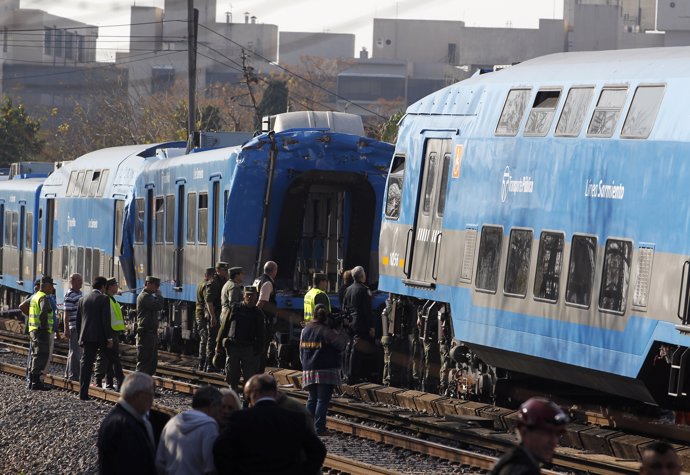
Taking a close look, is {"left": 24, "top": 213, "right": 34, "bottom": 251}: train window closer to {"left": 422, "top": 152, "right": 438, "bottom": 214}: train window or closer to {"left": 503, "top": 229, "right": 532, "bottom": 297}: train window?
{"left": 422, "top": 152, "right": 438, "bottom": 214}: train window

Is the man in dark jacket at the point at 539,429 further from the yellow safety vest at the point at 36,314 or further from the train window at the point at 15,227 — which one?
the train window at the point at 15,227

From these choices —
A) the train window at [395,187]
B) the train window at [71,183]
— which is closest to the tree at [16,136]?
the train window at [71,183]

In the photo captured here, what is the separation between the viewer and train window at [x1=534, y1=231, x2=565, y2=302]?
16328mm

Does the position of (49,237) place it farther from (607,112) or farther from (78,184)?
(607,112)

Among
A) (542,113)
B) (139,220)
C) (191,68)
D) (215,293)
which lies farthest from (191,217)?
(191,68)

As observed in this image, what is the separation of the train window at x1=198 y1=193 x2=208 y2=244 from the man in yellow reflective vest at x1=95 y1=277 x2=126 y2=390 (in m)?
3.41

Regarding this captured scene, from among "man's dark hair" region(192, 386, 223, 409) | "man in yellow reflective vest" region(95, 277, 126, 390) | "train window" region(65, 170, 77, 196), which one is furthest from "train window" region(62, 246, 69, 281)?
"man's dark hair" region(192, 386, 223, 409)

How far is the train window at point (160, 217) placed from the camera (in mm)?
29250

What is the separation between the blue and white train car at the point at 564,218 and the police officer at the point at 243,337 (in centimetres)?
246

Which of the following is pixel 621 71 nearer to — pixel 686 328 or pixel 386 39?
pixel 686 328

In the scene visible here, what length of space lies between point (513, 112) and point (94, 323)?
22.4 feet

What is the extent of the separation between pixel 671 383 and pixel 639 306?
81cm

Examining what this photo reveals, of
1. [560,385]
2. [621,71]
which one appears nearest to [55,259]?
[560,385]

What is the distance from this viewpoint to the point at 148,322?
22.0 metres
